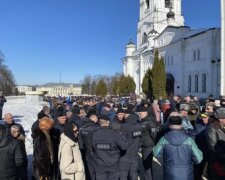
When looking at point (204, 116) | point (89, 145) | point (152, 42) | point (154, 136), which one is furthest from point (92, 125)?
point (152, 42)

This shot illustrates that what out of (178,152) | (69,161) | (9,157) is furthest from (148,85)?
(9,157)

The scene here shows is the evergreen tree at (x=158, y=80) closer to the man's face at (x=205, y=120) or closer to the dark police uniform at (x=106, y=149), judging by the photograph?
the man's face at (x=205, y=120)

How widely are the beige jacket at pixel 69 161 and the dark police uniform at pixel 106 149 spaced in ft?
1.29

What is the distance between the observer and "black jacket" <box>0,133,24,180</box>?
5.06m

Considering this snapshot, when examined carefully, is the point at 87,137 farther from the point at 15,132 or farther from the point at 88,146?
the point at 15,132

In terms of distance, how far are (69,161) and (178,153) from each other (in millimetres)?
Result: 1701

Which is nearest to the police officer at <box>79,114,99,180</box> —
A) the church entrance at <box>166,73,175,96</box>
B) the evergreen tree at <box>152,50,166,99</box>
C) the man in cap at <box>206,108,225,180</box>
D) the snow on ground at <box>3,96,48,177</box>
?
the man in cap at <box>206,108,225,180</box>

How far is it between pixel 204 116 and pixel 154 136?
3.94 feet

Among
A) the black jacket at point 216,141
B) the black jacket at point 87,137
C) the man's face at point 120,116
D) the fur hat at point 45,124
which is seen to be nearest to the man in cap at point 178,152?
the black jacket at point 216,141

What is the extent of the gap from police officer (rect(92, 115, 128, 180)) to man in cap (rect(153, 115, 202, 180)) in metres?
0.71

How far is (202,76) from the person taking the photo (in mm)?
36531

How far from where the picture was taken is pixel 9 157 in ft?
16.8

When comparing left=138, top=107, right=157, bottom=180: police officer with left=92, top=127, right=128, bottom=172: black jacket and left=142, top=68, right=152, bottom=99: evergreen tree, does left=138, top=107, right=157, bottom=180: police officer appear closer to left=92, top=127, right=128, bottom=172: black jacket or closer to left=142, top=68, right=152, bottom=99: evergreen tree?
left=92, top=127, right=128, bottom=172: black jacket

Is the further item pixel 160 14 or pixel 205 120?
pixel 160 14
